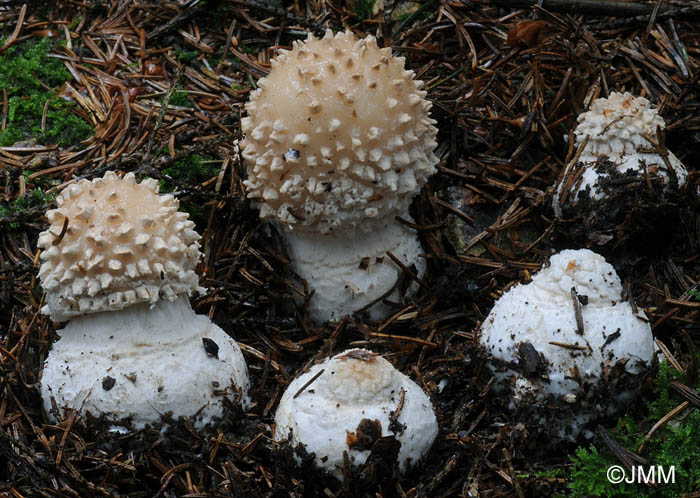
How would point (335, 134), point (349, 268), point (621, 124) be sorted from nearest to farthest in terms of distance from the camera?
point (335, 134), point (621, 124), point (349, 268)

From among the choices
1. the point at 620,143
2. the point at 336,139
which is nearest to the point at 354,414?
the point at 336,139

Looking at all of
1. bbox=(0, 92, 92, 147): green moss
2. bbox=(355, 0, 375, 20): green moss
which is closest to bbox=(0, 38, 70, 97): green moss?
bbox=(0, 92, 92, 147): green moss

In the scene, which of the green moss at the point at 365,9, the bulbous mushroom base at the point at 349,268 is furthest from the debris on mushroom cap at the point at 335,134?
the green moss at the point at 365,9

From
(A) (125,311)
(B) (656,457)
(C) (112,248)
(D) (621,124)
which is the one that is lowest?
(B) (656,457)

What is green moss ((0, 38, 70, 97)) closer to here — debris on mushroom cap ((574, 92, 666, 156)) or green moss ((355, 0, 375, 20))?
green moss ((355, 0, 375, 20))

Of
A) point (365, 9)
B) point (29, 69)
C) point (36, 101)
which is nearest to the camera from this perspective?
point (36, 101)

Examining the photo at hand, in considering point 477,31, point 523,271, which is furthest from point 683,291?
point 477,31

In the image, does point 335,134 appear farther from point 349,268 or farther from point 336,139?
point 349,268
